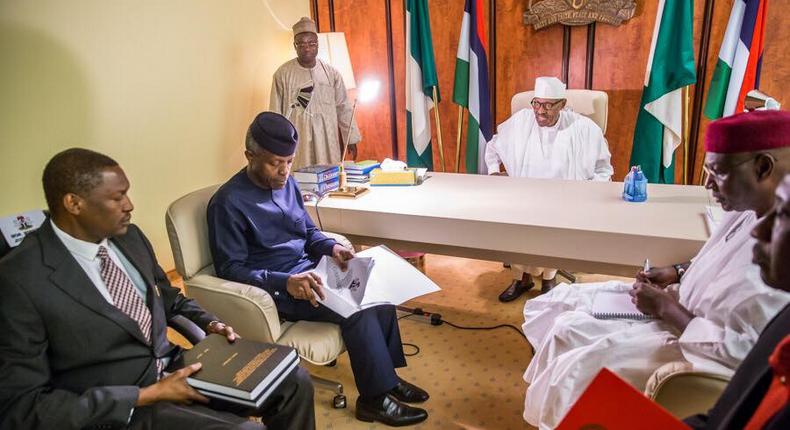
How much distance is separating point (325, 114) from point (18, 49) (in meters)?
1.97

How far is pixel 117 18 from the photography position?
3066 mm

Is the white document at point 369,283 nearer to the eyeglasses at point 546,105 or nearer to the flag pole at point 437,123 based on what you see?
the eyeglasses at point 546,105

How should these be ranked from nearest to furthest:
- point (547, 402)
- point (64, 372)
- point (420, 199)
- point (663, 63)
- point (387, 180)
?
point (64, 372), point (547, 402), point (420, 199), point (387, 180), point (663, 63)

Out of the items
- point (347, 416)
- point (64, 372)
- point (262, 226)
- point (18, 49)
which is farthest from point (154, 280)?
point (18, 49)

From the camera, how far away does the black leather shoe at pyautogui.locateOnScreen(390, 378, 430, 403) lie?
212cm

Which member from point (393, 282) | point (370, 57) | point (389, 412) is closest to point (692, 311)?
point (393, 282)

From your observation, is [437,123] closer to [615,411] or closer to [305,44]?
[305,44]

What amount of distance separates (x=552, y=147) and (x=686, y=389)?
198cm

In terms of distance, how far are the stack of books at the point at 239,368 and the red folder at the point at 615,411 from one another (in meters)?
0.78

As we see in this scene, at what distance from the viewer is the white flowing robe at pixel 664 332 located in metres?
1.23

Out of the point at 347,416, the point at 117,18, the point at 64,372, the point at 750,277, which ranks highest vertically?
the point at 117,18

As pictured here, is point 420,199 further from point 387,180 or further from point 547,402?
point 547,402

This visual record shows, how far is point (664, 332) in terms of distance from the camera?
1.52m

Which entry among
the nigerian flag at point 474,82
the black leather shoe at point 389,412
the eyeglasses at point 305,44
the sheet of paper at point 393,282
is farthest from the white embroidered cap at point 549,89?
the black leather shoe at point 389,412
